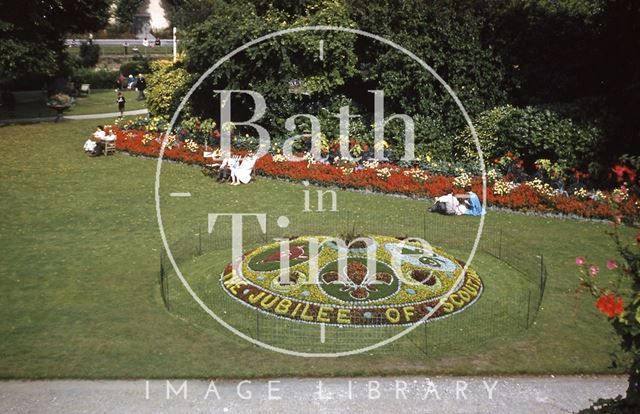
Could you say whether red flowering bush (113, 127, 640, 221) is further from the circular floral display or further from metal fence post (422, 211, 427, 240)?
the circular floral display

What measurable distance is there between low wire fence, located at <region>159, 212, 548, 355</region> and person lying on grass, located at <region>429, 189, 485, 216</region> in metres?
0.40

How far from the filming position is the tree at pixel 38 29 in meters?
35.7

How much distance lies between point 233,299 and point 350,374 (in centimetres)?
425

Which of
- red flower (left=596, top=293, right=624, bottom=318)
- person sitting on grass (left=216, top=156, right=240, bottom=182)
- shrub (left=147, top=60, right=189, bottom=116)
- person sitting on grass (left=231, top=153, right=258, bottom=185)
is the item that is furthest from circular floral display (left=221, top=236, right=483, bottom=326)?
shrub (left=147, top=60, right=189, bottom=116)

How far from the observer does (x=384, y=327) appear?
46.4 feet

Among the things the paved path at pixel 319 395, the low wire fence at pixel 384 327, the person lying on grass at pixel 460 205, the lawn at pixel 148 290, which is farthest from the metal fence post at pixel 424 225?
the paved path at pixel 319 395

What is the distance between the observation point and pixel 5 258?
17.8 meters

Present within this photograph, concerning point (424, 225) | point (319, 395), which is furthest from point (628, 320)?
point (424, 225)

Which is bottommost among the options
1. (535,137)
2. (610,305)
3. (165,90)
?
(610,305)

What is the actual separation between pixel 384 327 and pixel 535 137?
15219 mm

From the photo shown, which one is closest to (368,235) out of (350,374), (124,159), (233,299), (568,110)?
(233,299)

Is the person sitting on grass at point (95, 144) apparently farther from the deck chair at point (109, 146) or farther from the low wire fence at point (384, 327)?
the low wire fence at point (384, 327)

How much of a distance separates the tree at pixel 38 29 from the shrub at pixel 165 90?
289 inches

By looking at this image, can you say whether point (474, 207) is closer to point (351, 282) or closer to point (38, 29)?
point (351, 282)
